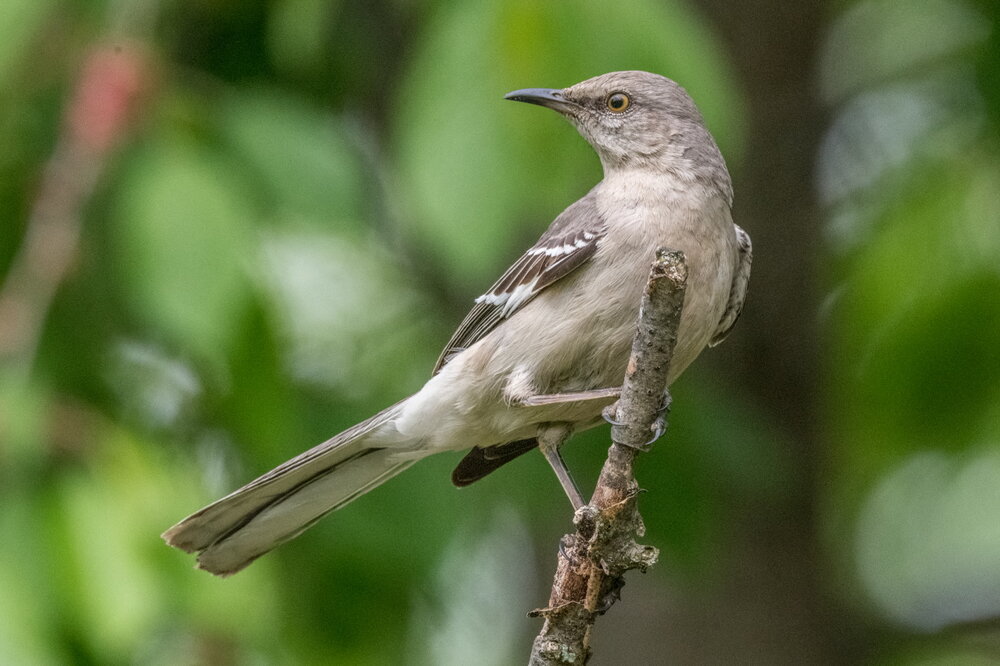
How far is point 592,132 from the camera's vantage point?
503 cm

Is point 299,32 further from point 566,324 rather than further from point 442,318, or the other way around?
point 566,324

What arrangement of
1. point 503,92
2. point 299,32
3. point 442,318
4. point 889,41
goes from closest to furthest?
1. point 503,92
2. point 299,32
3. point 442,318
4. point 889,41

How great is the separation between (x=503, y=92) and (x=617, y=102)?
24.3 inches

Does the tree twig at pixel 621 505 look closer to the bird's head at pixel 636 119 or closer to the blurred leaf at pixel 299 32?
the bird's head at pixel 636 119

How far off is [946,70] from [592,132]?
8.84 feet

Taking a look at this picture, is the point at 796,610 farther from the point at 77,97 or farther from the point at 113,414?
the point at 77,97

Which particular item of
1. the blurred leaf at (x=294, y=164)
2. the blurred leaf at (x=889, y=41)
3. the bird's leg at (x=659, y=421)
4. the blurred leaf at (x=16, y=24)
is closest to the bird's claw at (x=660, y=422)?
the bird's leg at (x=659, y=421)

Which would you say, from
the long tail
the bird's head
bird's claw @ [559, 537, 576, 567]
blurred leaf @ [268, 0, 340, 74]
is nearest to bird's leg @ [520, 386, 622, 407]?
bird's claw @ [559, 537, 576, 567]

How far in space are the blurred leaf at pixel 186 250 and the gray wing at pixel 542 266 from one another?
0.98 metres

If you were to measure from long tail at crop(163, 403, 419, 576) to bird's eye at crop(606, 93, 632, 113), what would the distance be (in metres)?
1.49

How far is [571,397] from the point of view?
4418 mm

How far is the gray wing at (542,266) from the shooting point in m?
4.53

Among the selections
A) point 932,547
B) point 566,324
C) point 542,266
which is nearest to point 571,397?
point 566,324

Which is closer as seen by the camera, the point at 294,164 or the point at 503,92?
the point at 503,92
